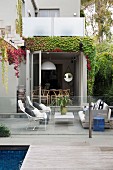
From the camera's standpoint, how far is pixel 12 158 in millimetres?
8516

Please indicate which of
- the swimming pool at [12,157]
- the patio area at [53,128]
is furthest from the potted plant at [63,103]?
the swimming pool at [12,157]

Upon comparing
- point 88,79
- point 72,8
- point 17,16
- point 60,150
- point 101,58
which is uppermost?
point 72,8

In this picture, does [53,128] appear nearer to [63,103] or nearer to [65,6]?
[63,103]

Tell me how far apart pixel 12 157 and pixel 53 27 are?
954 cm

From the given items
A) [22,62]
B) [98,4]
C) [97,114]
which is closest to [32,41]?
[22,62]

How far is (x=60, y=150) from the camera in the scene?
8.41 m

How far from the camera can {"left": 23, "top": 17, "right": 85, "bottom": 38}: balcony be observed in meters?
16.6

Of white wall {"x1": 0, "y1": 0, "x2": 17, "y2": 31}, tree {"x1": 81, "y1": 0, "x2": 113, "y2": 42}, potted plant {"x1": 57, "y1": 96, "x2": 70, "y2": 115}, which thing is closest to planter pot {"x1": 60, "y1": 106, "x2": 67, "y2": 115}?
potted plant {"x1": 57, "y1": 96, "x2": 70, "y2": 115}

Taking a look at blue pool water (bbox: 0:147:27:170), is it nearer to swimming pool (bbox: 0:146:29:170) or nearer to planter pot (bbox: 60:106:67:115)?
swimming pool (bbox: 0:146:29:170)

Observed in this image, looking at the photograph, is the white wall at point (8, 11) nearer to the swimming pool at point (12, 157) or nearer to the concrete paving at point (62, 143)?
the concrete paving at point (62, 143)

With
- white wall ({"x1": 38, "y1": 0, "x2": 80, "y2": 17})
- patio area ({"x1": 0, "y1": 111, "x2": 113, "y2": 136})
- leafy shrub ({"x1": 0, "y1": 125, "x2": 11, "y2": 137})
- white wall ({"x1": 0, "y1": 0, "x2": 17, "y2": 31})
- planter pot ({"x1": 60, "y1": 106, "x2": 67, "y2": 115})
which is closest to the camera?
leafy shrub ({"x1": 0, "y1": 125, "x2": 11, "y2": 137})

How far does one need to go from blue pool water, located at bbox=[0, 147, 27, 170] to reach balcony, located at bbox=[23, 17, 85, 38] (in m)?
8.75

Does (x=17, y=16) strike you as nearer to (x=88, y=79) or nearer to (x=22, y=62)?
(x=22, y=62)

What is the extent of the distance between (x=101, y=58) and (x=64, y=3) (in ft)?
18.5
